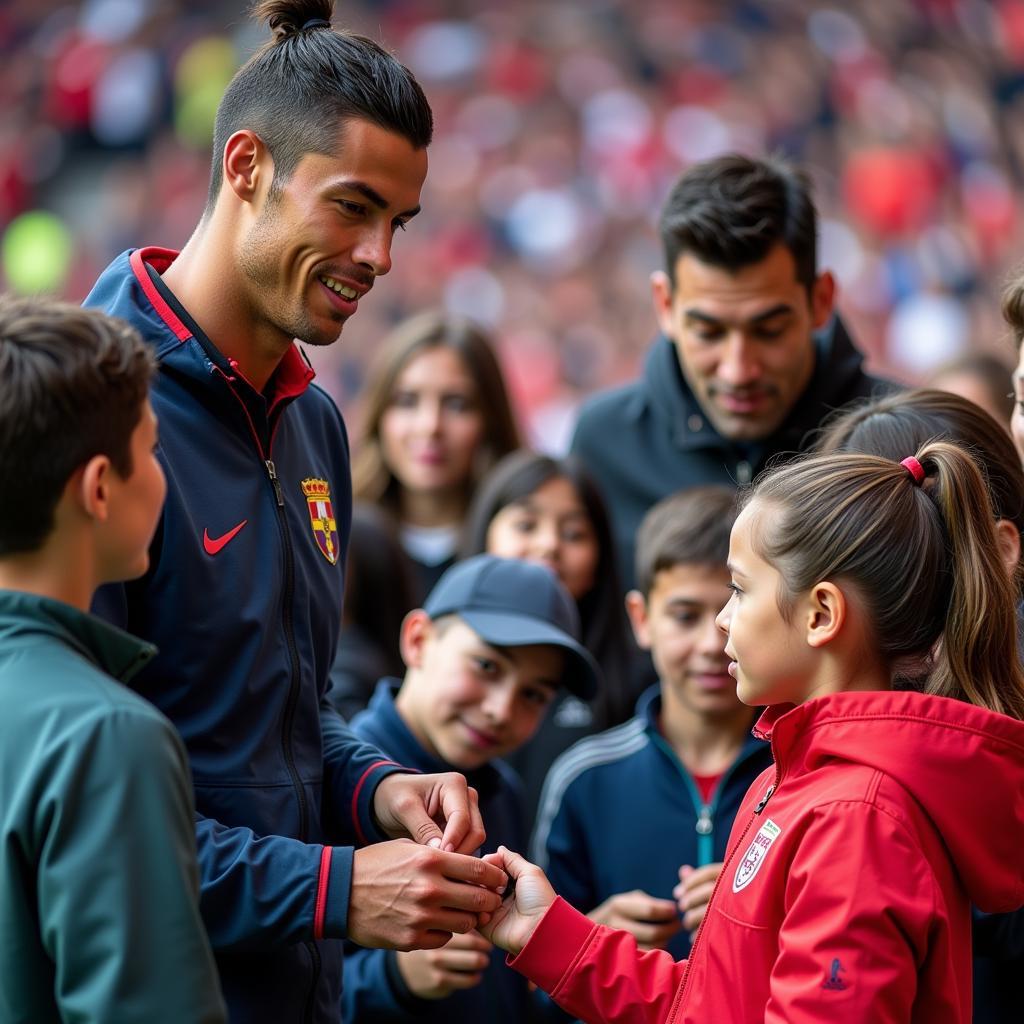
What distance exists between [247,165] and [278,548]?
1.70 ft

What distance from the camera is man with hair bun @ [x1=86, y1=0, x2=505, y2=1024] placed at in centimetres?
177

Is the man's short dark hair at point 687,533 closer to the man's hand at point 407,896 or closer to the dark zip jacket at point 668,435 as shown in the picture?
the dark zip jacket at point 668,435

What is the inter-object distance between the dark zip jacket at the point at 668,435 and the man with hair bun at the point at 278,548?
56.0 inches

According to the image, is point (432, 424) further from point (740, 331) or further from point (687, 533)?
point (687, 533)

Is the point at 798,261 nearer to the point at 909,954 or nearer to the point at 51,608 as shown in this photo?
the point at 909,954

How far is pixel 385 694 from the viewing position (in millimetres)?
2760

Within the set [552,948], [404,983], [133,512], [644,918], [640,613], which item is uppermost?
[133,512]

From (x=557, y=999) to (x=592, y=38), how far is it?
764cm

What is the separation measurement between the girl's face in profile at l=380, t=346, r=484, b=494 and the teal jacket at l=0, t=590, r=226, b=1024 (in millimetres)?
2503

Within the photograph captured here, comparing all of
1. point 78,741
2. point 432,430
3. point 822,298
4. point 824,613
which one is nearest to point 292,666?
point 78,741

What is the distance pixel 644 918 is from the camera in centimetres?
244

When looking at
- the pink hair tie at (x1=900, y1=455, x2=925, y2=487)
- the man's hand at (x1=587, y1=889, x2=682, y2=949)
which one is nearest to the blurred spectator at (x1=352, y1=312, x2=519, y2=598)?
the man's hand at (x1=587, y1=889, x2=682, y2=949)

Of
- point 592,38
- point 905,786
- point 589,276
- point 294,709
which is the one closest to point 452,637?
point 294,709

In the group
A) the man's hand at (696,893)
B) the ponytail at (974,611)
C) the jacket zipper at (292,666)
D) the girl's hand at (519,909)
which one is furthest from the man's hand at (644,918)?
the ponytail at (974,611)
